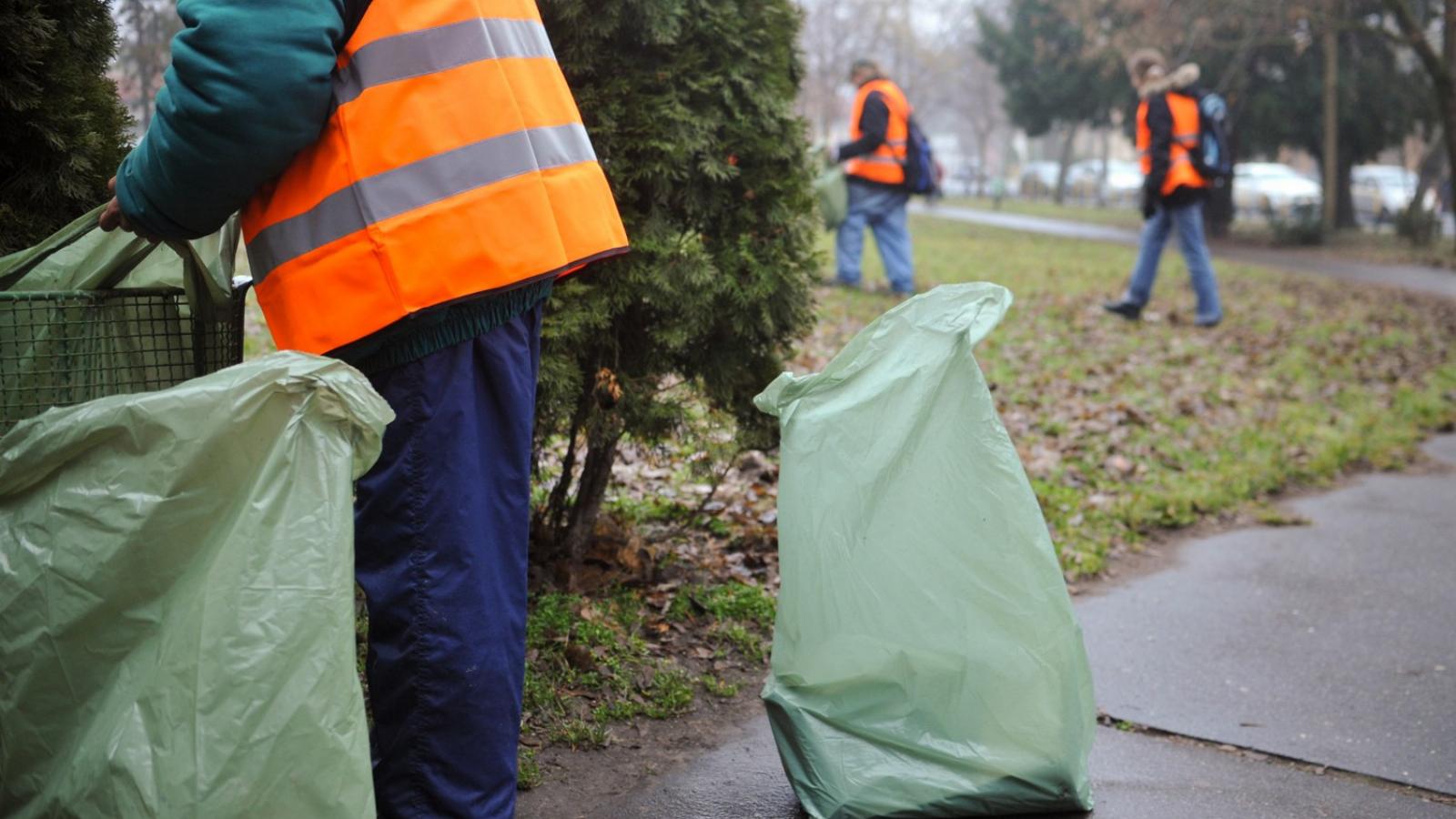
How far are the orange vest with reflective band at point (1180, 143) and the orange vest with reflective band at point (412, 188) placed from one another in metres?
9.22

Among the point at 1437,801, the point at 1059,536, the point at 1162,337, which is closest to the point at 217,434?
the point at 1437,801

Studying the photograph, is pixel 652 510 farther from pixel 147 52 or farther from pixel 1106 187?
pixel 1106 187

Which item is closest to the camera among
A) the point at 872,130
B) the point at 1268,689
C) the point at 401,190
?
the point at 401,190

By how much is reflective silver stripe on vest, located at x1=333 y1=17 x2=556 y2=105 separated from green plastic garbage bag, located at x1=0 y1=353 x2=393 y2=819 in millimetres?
474

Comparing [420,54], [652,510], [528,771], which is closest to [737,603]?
A: [652,510]

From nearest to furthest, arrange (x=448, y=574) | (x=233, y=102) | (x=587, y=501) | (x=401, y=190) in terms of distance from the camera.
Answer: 1. (x=233, y=102)
2. (x=401, y=190)
3. (x=448, y=574)
4. (x=587, y=501)

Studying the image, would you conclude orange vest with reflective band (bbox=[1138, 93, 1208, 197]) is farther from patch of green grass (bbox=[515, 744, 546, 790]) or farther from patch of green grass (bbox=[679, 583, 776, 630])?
patch of green grass (bbox=[515, 744, 546, 790])

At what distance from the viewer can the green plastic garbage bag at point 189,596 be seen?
1.83 m

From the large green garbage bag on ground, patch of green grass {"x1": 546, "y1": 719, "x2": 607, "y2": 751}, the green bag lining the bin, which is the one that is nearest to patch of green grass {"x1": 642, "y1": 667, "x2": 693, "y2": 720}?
patch of green grass {"x1": 546, "y1": 719, "x2": 607, "y2": 751}

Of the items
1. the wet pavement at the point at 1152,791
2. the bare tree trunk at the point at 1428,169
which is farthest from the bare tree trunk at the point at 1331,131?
the wet pavement at the point at 1152,791

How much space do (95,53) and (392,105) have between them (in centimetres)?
95

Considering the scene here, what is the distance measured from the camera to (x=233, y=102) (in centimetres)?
199

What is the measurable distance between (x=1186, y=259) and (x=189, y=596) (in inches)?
389

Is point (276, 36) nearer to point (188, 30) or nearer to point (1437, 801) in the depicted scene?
point (188, 30)
